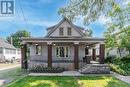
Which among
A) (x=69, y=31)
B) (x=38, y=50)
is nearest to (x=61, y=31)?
(x=69, y=31)

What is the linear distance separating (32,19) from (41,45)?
5.96m

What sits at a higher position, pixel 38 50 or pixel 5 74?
pixel 38 50

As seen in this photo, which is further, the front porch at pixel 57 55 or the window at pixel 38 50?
the window at pixel 38 50

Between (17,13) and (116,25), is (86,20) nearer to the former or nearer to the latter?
(17,13)

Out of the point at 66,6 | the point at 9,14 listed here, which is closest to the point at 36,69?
the point at 9,14

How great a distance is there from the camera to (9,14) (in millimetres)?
29812

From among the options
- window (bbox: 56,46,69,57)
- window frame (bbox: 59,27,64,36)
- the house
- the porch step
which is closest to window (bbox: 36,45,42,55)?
the house

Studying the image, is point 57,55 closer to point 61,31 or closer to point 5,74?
point 61,31

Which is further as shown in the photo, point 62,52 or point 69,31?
point 69,31

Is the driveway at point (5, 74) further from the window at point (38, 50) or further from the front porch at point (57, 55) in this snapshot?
the window at point (38, 50)

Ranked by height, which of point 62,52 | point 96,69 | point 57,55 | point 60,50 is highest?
point 60,50

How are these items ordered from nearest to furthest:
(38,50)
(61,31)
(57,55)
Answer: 1. (57,55)
2. (61,31)
3. (38,50)

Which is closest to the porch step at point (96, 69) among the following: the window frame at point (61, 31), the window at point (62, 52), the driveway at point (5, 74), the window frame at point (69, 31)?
the window at point (62, 52)

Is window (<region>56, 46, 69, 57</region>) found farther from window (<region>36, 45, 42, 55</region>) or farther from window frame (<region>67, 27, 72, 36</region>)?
window (<region>36, 45, 42, 55</region>)
